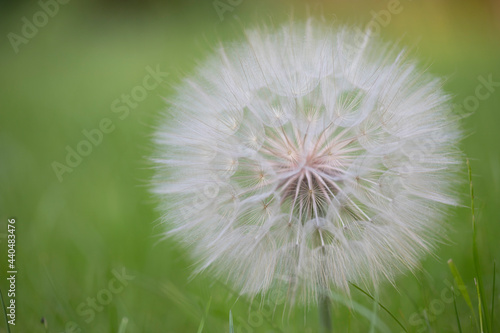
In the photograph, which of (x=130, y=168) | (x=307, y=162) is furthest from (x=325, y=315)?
(x=130, y=168)

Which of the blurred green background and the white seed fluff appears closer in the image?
the white seed fluff

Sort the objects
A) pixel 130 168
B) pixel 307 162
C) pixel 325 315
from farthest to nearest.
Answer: pixel 130 168
pixel 307 162
pixel 325 315

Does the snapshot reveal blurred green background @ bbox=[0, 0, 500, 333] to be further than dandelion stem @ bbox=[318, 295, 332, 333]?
Yes

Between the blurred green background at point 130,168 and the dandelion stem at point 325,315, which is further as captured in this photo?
the blurred green background at point 130,168

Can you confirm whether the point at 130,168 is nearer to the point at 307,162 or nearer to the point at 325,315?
the point at 307,162

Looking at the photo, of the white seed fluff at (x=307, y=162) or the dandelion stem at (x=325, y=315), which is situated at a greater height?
the white seed fluff at (x=307, y=162)

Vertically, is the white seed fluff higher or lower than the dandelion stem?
higher
